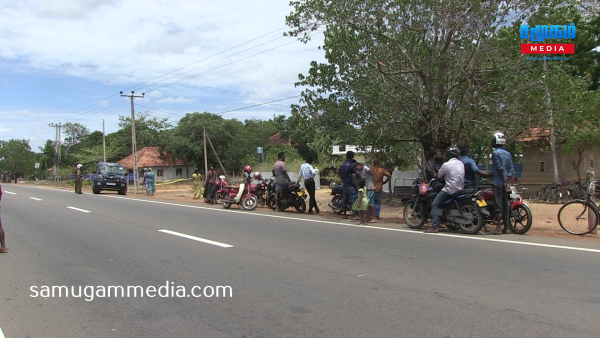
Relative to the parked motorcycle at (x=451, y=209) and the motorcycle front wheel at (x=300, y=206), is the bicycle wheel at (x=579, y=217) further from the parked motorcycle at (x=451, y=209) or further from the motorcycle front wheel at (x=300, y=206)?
the motorcycle front wheel at (x=300, y=206)

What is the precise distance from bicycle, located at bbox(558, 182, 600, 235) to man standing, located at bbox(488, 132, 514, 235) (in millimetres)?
1332

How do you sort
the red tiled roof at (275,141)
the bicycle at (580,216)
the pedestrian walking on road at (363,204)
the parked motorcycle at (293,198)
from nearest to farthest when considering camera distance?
the bicycle at (580,216)
the pedestrian walking on road at (363,204)
the parked motorcycle at (293,198)
the red tiled roof at (275,141)

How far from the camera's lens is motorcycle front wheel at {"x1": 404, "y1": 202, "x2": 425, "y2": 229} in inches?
386

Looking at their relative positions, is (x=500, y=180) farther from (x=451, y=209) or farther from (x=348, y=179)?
(x=348, y=179)

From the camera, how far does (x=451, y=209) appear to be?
909cm

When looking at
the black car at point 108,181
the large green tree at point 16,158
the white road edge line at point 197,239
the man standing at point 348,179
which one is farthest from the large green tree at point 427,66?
the large green tree at point 16,158

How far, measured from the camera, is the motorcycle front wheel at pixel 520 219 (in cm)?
873

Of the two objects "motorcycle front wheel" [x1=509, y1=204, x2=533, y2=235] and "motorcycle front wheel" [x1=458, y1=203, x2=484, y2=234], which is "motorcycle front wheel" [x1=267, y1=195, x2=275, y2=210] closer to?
"motorcycle front wheel" [x1=458, y1=203, x2=484, y2=234]

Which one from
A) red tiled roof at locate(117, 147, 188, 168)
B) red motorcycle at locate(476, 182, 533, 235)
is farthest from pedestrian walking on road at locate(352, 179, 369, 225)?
red tiled roof at locate(117, 147, 188, 168)

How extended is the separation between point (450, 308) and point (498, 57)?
343 inches

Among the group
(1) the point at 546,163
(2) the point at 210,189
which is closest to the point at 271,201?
(2) the point at 210,189

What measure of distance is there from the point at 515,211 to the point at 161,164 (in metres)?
53.5

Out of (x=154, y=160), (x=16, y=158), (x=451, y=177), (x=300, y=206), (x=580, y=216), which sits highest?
(x=16, y=158)

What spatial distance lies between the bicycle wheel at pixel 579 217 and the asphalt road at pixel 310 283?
3.48 ft
